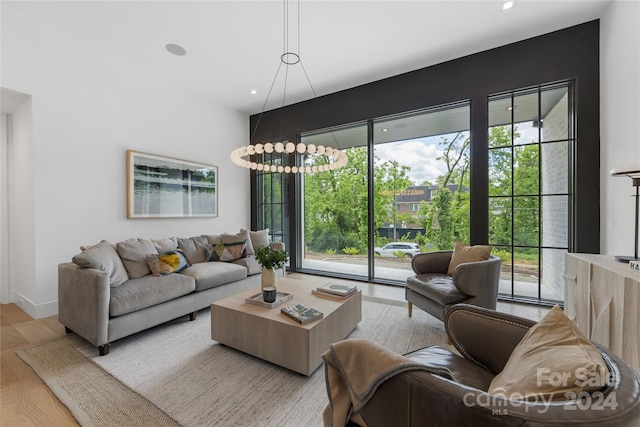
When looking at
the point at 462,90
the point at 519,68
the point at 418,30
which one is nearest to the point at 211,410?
the point at 418,30

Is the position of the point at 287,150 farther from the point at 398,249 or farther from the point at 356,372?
the point at 398,249

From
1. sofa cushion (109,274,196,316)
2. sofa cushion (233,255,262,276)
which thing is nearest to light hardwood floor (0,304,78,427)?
sofa cushion (109,274,196,316)

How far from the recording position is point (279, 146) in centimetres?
260

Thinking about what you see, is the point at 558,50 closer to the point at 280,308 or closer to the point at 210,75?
the point at 280,308

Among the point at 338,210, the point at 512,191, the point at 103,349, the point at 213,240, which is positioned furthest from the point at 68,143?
the point at 512,191

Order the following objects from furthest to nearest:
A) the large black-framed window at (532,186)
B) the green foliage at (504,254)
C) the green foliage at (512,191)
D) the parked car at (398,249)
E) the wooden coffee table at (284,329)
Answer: the parked car at (398,249)
the green foliage at (504,254)
the green foliage at (512,191)
the large black-framed window at (532,186)
the wooden coffee table at (284,329)

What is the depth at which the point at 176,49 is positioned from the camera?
3.38 m

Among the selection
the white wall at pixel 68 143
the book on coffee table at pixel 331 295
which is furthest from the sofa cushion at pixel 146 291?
the book on coffee table at pixel 331 295

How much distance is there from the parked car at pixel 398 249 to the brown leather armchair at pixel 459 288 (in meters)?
1.31

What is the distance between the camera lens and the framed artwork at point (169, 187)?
3762 millimetres

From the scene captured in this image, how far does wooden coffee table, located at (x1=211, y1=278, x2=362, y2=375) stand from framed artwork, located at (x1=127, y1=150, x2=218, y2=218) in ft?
7.88

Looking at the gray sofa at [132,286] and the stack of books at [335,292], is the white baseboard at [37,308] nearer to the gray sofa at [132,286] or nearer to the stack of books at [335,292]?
the gray sofa at [132,286]

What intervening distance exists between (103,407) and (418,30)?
173 inches

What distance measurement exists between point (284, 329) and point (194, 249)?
7.77 ft
